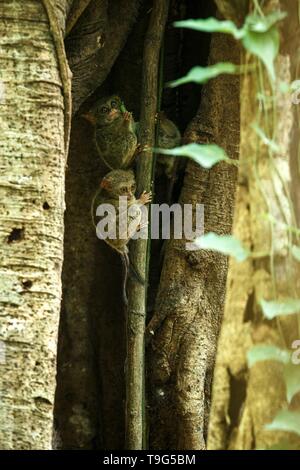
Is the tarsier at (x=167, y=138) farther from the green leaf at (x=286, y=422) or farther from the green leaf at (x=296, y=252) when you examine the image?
the green leaf at (x=286, y=422)

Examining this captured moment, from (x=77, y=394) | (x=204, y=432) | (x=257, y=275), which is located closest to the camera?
(x=257, y=275)

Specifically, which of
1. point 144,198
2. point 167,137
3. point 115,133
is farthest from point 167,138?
point 144,198

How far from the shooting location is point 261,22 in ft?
7.67

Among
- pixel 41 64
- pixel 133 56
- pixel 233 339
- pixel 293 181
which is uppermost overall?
pixel 133 56

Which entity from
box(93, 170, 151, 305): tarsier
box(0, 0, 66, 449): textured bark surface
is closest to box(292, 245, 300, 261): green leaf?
box(0, 0, 66, 449): textured bark surface

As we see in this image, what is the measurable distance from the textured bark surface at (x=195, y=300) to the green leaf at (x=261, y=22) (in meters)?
1.94

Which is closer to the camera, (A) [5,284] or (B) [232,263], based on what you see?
(B) [232,263]

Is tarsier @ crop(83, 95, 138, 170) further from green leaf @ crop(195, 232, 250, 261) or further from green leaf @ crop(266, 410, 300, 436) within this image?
green leaf @ crop(266, 410, 300, 436)

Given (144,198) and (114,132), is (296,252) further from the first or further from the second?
(114,132)

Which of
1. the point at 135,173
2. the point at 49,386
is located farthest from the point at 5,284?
the point at 135,173

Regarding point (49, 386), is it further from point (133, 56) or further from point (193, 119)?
point (133, 56)

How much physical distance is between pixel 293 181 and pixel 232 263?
0.98ft

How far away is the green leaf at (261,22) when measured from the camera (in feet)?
7.55

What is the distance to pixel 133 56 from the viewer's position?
15.5ft
